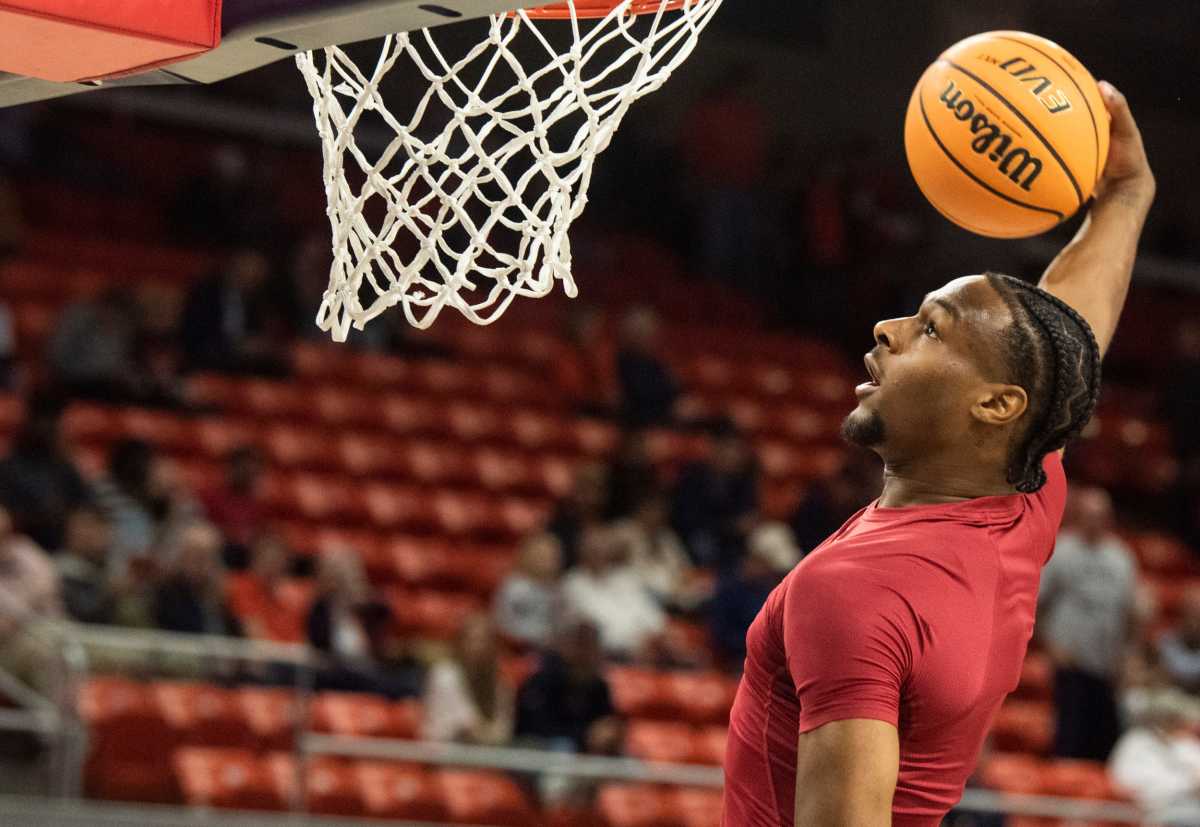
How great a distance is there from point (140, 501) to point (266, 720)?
4.86 ft

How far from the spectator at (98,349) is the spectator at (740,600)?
3028mm

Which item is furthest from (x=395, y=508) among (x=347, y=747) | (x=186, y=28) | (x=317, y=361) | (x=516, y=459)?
(x=186, y=28)

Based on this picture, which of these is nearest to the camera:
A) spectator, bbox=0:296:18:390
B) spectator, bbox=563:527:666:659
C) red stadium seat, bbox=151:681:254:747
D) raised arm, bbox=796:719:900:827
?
raised arm, bbox=796:719:900:827

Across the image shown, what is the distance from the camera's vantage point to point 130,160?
12266 mm

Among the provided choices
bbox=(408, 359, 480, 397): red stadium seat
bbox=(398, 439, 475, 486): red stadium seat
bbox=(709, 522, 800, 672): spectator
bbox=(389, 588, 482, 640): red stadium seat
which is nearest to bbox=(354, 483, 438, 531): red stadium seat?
bbox=(398, 439, 475, 486): red stadium seat

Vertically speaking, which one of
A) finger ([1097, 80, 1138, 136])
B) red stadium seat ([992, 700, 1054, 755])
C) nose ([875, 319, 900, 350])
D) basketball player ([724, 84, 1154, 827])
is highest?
finger ([1097, 80, 1138, 136])

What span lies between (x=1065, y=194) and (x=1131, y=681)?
632 cm

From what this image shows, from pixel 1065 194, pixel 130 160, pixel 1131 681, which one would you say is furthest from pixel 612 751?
pixel 130 160

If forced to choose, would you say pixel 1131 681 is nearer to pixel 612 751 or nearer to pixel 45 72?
pixel 612 751

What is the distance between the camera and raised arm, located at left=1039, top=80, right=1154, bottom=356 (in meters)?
2.73

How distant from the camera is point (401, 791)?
6938 mm

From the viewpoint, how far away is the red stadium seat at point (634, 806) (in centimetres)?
701

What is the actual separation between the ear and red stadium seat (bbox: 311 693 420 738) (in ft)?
17.1

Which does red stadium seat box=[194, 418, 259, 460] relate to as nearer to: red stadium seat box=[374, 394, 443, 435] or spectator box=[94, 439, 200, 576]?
red stadium seat box=[374, 394, 443, 435]
